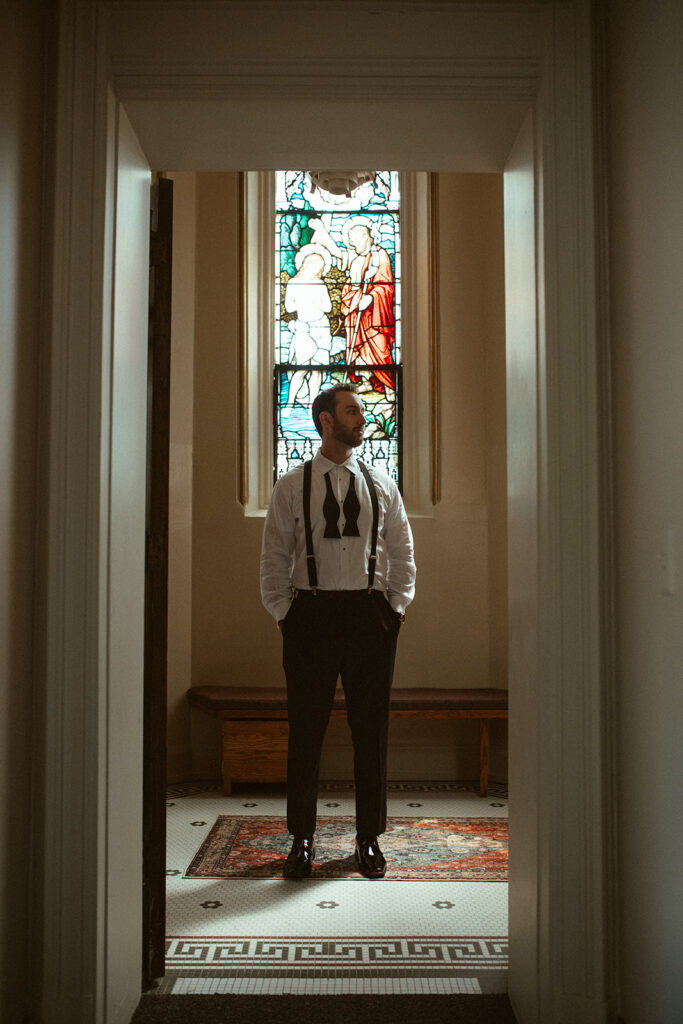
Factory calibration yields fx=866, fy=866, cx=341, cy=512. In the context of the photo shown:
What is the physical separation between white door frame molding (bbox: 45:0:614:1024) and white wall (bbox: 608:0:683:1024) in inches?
2.5

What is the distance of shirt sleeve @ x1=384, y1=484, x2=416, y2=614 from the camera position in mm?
3543

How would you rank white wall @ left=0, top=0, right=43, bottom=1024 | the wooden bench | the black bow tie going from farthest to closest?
the wooden bench
the black bow tie
white wall @ left=0, top=0, right=43, bottom=1024

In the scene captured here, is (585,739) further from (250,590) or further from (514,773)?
(250,590)

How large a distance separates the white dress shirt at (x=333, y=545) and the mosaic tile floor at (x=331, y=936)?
105cm

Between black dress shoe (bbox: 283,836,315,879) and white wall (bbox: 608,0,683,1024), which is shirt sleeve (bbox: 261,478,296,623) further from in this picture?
white wall (bbox: 608,0,683,1024)

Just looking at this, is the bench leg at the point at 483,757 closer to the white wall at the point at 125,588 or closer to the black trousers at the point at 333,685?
the black trousers at the point at 333,685

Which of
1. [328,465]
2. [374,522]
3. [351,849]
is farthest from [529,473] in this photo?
[351,849]

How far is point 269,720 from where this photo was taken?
15.5 ft

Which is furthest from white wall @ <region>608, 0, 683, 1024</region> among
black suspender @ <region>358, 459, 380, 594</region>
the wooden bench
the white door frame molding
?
the wooden bench

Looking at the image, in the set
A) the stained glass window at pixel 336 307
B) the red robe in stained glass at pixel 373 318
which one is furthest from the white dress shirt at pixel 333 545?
the red robe in stained glass at pixel 373 318

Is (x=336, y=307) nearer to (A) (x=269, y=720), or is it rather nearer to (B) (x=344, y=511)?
(B) (x=344, y=511)

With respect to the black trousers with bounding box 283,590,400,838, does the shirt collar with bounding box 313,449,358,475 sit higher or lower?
higher

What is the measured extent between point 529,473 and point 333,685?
1.54 m

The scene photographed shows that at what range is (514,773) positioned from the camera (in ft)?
7.79
